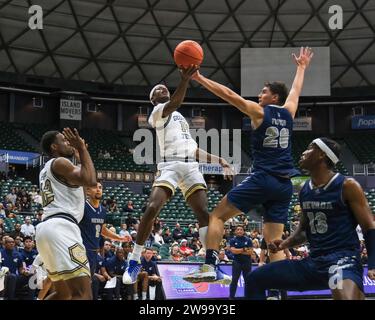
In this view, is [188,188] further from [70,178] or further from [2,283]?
[2,283]

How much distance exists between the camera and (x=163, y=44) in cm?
3197

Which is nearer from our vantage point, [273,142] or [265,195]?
[265,195]

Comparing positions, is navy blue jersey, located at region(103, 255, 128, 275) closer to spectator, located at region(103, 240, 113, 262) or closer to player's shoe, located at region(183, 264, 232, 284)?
spectator, located at region(103, 240, 113, 262)

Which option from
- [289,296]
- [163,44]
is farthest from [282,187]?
[163,44]

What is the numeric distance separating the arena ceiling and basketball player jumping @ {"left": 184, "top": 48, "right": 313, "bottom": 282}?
81.0 ft

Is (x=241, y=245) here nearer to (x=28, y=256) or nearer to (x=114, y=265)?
(x=114, y=265)

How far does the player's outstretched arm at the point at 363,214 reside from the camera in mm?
4878

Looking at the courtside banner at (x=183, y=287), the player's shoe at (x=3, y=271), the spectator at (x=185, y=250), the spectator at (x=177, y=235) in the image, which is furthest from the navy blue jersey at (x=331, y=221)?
the spectator at (x=177, y=235)

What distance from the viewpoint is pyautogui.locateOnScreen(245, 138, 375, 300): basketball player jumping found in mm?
4918

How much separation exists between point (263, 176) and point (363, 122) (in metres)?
29.5

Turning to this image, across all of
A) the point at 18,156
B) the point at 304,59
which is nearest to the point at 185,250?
the point at 304,59

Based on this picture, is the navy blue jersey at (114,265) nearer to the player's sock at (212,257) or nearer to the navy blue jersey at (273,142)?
the player's sock at (212,257)

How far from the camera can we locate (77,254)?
19.5ft

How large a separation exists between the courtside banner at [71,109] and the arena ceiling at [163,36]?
1325 mm
